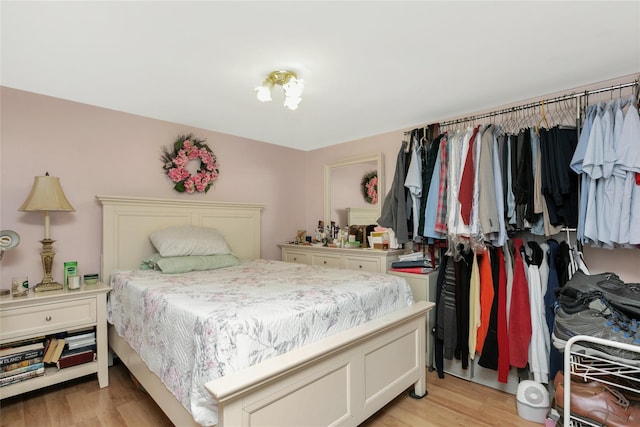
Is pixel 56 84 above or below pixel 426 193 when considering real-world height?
above

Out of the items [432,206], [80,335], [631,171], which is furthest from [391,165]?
[80,335]

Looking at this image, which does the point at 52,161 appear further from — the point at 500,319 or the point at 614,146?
the point at 614,146

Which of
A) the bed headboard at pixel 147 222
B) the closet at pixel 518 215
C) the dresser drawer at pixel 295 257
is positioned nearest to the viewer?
the closet at pixel 518 215

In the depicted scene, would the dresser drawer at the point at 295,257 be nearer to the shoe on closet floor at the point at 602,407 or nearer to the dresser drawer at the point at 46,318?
the dresser drawer at the point at 46,318

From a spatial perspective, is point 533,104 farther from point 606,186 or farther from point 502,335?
point 502,335

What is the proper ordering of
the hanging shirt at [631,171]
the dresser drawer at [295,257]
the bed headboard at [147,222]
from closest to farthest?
the hanging shirt at [631,171]
the bed headboard at [147,222]
the dresser drawer at [295,257]

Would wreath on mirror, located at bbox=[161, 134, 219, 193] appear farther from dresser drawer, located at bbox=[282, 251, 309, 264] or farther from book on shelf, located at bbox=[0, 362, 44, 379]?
book on shelf, located at bbox=[0, 362, 44, 379]

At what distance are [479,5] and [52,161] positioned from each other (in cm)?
308

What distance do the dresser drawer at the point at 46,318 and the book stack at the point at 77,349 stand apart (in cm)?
15

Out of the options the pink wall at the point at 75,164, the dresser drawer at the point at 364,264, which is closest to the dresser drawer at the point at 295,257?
the dresser drawer at the point at 364,264

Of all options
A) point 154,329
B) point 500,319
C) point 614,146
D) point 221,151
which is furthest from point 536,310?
point 221,151

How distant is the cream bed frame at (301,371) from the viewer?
130 centimetres

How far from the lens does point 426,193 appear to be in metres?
2.80

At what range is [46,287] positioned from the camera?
2.29 metres
